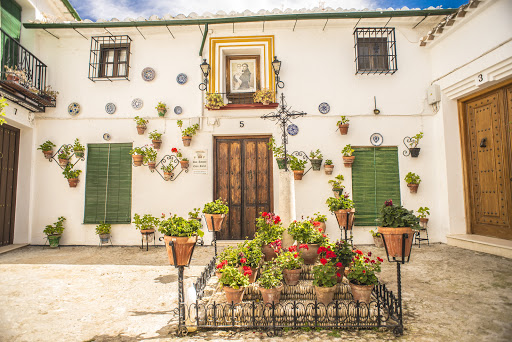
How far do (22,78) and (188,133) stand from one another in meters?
3.91

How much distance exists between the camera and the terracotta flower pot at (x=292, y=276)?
12.4 feet

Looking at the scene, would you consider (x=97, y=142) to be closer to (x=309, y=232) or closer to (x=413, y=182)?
(x=309, y=232)

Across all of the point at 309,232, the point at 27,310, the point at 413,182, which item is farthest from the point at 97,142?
the point at 413,182

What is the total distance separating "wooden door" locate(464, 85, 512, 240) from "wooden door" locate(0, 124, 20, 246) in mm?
11445

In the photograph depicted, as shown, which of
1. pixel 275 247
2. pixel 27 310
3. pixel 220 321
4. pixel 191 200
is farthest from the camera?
pixel 191 200

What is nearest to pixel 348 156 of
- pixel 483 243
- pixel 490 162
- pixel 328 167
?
pixel 328 167

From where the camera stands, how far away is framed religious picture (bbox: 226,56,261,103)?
7.95 metres

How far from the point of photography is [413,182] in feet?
23.8

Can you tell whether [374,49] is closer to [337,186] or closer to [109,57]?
[337,186]

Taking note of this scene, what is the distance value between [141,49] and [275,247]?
673 cm

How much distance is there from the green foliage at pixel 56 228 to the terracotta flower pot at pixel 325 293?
7.00 metres

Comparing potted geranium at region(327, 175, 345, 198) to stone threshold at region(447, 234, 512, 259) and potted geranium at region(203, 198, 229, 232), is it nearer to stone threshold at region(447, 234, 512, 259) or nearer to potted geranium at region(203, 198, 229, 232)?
stone threshold at region(447, 234, 512, 259)

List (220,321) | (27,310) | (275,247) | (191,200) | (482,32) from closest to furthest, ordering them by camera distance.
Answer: (220,321)
(27,310)
(275,247)
(482,32)
(191,200)

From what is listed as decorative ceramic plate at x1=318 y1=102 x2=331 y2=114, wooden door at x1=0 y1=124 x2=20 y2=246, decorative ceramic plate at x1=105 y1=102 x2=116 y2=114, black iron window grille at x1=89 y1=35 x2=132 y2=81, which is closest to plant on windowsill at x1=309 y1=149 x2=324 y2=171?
decorative ceramic plate at x1=318 y1=102 x2=331 y2=114
